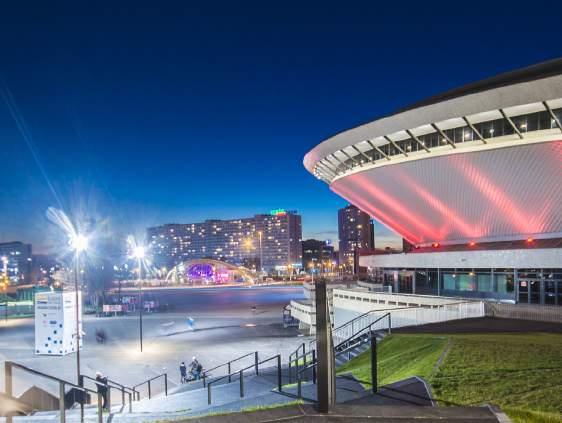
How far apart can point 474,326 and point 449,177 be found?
11.9m

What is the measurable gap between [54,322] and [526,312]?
72.0 feet

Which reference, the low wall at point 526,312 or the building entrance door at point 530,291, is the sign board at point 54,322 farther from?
the building entrance door at point 530,291

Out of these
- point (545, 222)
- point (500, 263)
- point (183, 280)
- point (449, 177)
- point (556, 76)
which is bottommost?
point (183, 280)

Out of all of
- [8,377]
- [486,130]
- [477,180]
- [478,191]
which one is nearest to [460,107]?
[486,130]

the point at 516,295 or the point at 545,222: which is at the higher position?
the point at 545,222

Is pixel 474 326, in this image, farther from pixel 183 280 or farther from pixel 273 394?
pixel 183 280

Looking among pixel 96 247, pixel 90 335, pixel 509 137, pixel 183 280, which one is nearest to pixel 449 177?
pixel 509 137

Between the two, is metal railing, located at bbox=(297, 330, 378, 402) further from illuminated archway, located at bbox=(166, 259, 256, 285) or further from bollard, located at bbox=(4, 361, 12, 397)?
illuminated archway, located at bbox=(166, 259, 256, 285)

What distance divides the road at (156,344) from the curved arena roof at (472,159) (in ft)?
37.4

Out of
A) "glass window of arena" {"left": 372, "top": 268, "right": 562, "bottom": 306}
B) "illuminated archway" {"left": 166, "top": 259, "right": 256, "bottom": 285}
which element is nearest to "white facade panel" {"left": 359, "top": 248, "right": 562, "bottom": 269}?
"glass window of arena" {"left": 372, "top": 268, "right": 562, "bottom": 306}

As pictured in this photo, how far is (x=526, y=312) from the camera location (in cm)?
1853

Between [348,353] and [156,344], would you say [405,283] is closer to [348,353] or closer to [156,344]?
[156,344]

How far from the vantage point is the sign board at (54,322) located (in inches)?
998

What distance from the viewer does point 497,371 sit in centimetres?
936
